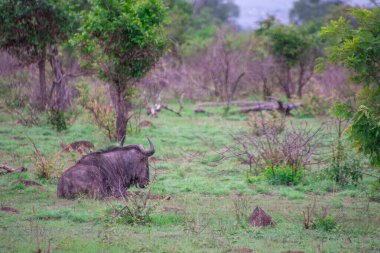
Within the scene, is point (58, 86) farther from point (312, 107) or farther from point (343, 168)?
point (343, 168)

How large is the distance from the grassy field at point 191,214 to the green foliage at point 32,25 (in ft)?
13.4

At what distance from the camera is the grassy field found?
7.26 meters

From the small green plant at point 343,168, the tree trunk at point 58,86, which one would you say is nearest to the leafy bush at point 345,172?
the small green plant at point 343,168

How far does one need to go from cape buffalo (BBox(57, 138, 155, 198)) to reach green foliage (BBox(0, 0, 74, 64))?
862 centimetres

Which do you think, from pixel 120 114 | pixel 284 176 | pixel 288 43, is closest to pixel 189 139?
pixel 120 114

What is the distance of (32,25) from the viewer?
1803 centimetres

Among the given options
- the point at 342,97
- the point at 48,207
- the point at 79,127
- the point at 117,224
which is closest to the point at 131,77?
the point at 79,127

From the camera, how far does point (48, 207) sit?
9.28 metres

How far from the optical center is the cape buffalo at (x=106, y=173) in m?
9.92

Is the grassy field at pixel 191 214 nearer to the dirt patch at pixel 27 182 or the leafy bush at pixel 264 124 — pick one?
the dirt patch at pixel 27 182

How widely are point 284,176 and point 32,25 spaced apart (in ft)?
32.7

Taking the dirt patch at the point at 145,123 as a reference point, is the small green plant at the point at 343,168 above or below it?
below

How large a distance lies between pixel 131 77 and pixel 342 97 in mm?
11251

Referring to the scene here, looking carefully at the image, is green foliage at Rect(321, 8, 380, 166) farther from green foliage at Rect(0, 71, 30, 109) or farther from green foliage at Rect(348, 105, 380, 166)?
green foliage at Rect(0, 71, 30, 109)
